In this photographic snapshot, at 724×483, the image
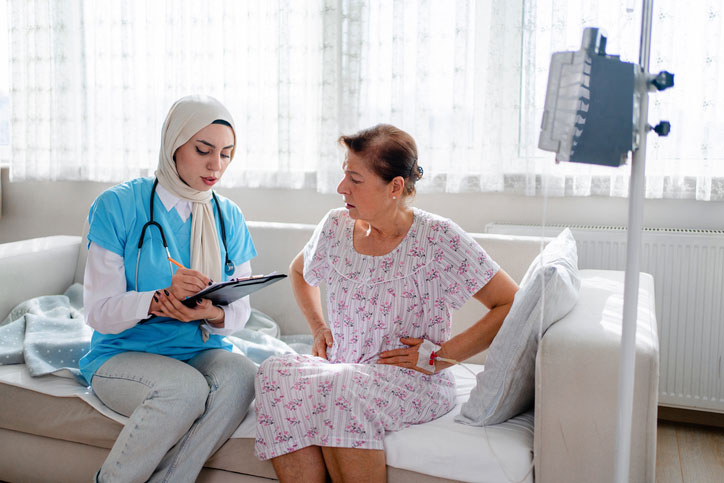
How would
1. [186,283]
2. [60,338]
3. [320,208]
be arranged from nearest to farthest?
[186,283]
[60,338]
[320,208]

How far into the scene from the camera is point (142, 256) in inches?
69.4

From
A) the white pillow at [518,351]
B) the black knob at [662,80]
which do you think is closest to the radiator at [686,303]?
the white pillow at [518,351]

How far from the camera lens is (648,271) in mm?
2426

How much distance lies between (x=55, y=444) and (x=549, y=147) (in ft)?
5.24

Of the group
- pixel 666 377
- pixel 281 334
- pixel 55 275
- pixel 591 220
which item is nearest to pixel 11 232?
pixel 55 275

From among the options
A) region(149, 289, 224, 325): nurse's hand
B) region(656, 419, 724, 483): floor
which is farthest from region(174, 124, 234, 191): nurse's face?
region(656, 419, 724, 483): floor

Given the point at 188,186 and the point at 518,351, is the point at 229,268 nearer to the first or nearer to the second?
the point at 188,186

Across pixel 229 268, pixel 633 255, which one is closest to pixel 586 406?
pixel 633 255

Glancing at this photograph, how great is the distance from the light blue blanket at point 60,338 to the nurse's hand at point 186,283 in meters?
0.42

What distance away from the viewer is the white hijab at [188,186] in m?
1.79

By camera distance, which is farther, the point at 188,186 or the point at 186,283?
the point at 188,186

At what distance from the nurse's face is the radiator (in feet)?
4.81

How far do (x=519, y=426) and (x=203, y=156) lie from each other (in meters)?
1.09

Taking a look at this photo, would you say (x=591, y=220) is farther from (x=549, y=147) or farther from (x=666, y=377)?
(x=549, y=147)
